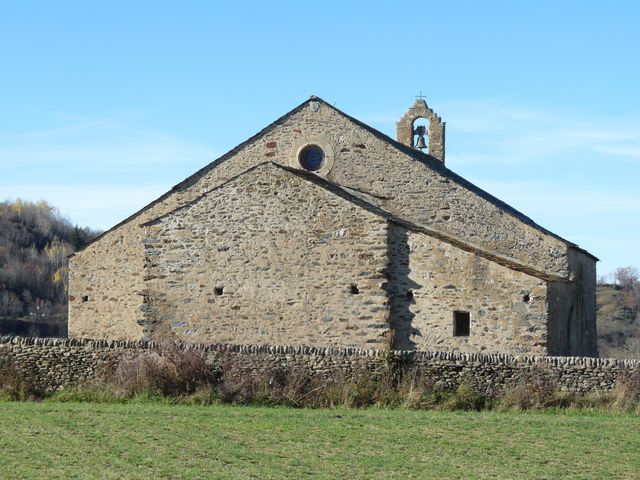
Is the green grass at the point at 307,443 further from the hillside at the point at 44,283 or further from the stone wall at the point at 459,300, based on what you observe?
the hillside at the point at 44,283

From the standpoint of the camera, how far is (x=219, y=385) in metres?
19.5

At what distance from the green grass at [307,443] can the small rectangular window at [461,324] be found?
6048mm

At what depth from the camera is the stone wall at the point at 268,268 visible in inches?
971

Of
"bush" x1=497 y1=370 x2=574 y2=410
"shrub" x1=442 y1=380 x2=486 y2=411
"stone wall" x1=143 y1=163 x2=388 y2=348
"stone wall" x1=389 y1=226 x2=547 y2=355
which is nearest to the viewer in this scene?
"bush" x1=497 y1=370 x2=574 y2=410

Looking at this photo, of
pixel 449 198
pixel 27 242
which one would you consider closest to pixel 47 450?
pixel 449 198

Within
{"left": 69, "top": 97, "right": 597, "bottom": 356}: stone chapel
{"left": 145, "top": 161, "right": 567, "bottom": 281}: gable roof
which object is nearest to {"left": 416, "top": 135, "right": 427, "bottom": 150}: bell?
{"left": 69, "top": 97, "right": 597, "bottom": 356}: stone chapel


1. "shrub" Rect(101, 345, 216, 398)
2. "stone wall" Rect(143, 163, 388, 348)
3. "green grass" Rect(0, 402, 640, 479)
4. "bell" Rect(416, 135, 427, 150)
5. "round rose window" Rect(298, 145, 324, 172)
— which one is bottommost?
"green grass" Rect(0, 402, 640, 479)

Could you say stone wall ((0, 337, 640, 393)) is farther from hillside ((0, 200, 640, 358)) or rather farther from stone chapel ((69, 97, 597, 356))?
hillside ((0, 200, 640, 358))

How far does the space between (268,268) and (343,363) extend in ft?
20.2

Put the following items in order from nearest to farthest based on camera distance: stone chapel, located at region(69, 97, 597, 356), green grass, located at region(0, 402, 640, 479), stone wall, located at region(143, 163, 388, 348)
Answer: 1. green grass, located at region(0, 402, 640, 479)
2. stone chapel, located at region(69, 97, 597, 356)
3. stone wall, located at region(143, 163, 388, 348)

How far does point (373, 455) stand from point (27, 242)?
248 feet

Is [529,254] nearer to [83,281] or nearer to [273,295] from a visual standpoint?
[273,295]

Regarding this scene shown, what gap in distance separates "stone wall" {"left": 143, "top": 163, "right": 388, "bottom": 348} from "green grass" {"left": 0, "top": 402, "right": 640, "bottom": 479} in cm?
653

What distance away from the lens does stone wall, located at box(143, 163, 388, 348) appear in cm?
2466
